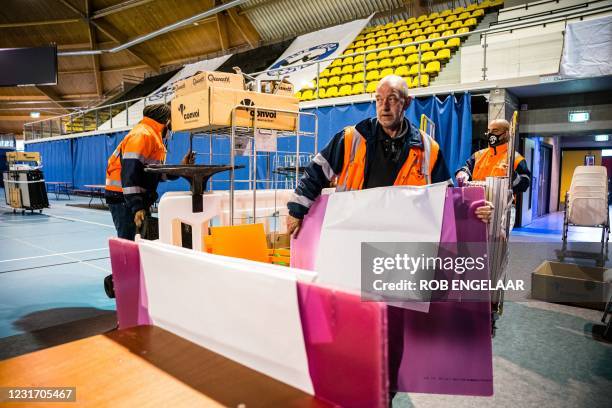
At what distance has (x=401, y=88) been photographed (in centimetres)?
185

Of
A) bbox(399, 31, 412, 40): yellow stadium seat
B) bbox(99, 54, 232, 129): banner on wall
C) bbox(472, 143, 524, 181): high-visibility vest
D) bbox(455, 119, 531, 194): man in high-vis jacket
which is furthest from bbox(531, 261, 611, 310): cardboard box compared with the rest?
bbox(99, 54, 232, 129): banner on wall

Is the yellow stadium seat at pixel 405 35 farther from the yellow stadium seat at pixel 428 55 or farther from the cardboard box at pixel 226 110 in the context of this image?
the cardboard box at pixel 226 110

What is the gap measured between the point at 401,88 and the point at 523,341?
202 centimetres

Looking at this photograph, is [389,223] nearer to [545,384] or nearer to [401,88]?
[401,88]

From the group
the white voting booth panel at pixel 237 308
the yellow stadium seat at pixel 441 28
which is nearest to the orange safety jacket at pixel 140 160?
the white voting booth panel at pixel 237 308

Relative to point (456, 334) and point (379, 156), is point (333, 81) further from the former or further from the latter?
point (456, 334)

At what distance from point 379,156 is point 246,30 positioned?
17.5 metres

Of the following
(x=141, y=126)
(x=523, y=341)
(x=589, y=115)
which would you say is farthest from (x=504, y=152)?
(x=589, y=115)

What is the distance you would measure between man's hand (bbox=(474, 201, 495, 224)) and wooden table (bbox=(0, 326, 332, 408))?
1.08 meters

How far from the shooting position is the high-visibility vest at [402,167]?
1.88 m

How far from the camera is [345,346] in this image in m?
0.69

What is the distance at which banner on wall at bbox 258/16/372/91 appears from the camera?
42.5 ft

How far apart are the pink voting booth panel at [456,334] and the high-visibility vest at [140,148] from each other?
230cm

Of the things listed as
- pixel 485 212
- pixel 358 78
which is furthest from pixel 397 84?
pixel 358 78
